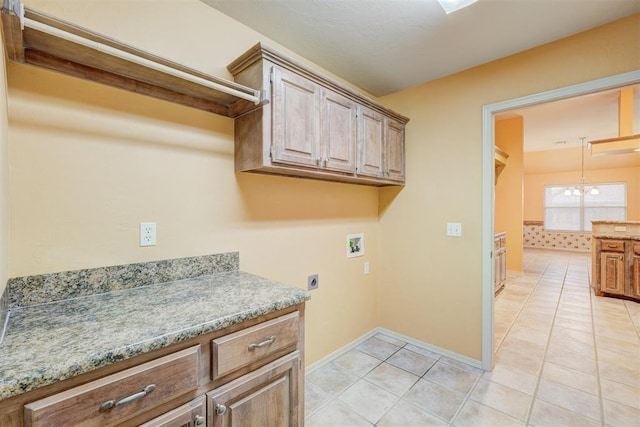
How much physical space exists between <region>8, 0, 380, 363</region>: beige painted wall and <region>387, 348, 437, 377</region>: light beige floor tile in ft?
3.60

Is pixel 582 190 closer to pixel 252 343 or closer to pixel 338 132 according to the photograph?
pixel 338 132

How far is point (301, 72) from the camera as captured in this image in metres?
1.71

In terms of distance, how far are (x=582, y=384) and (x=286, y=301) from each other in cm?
234

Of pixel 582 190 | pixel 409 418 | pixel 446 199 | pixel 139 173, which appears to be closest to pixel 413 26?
pixel 446 199

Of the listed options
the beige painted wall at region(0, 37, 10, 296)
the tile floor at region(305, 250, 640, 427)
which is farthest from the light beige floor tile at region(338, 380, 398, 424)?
the beige painted wall at region(0, 37, 10, 296)

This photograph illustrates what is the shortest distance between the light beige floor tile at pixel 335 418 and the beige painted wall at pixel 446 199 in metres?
1.14

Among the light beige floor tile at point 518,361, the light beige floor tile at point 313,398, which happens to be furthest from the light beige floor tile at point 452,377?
the light beige floor tile at point 313,398

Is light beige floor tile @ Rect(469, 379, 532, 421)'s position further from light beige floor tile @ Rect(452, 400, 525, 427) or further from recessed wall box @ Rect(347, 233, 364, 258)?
recessed wall box @ Rect(347, 233, 364, 258)

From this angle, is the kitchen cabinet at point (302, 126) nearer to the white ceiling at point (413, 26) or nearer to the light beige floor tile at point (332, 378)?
the white ceiling at point (413, 26)

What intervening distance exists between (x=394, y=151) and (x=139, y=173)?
6.41 feet

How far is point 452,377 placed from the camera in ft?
7.05

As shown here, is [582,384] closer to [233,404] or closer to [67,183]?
[233,404]

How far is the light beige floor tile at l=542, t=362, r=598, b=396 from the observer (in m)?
1.99

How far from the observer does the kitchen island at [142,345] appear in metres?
0.71
